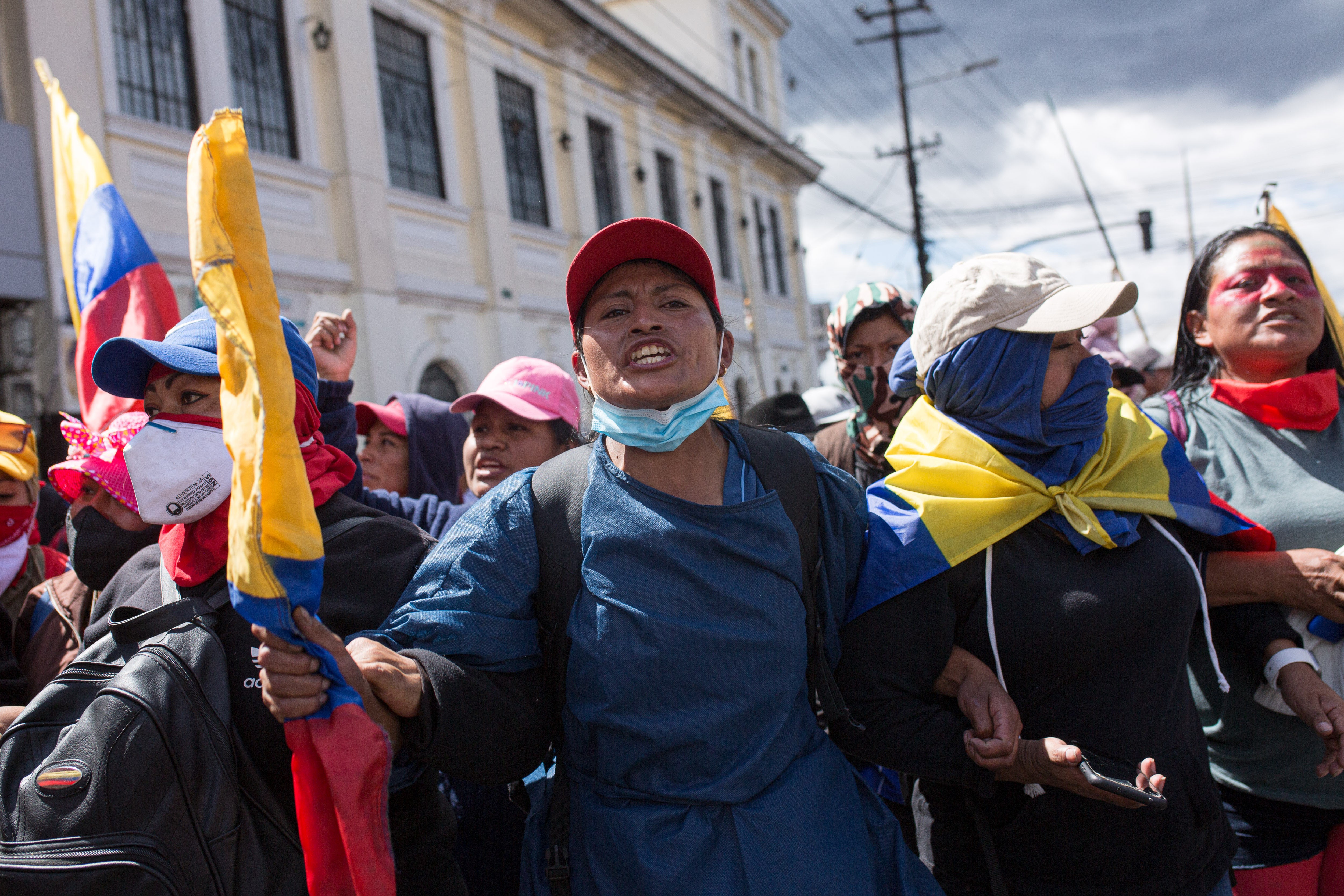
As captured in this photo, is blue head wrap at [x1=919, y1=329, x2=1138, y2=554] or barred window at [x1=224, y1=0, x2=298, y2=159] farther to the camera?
barred window at [x1=224, y1=0, x2=298, y2=159]

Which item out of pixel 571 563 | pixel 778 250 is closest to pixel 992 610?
pixel 571 563

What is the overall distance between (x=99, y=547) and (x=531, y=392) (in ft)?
4.67

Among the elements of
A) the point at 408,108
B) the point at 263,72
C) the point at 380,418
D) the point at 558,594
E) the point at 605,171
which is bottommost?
the point at 558,594

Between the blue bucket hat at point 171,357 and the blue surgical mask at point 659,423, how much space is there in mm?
604

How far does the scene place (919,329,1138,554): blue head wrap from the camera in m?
1.91

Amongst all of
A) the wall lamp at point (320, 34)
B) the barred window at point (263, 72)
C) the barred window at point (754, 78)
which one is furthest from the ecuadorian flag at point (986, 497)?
the barred window at point (754, 78)

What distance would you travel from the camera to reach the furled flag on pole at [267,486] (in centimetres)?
116

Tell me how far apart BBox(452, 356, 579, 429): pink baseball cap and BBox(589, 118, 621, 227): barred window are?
1421 centimetres

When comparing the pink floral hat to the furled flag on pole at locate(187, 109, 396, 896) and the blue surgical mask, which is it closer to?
the furled flag on pole at locate(187, 109, 396, 896)

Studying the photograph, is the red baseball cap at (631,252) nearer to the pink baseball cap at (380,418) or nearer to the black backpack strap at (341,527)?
the black backpack strap at (341,527)

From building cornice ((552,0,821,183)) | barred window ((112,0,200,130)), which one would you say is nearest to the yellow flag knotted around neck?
barred window ((112,0,200,130))

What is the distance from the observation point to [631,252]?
5.67 ft

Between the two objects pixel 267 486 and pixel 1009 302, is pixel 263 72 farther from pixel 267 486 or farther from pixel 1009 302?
pixel 267 486

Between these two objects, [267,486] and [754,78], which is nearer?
[267,486]
